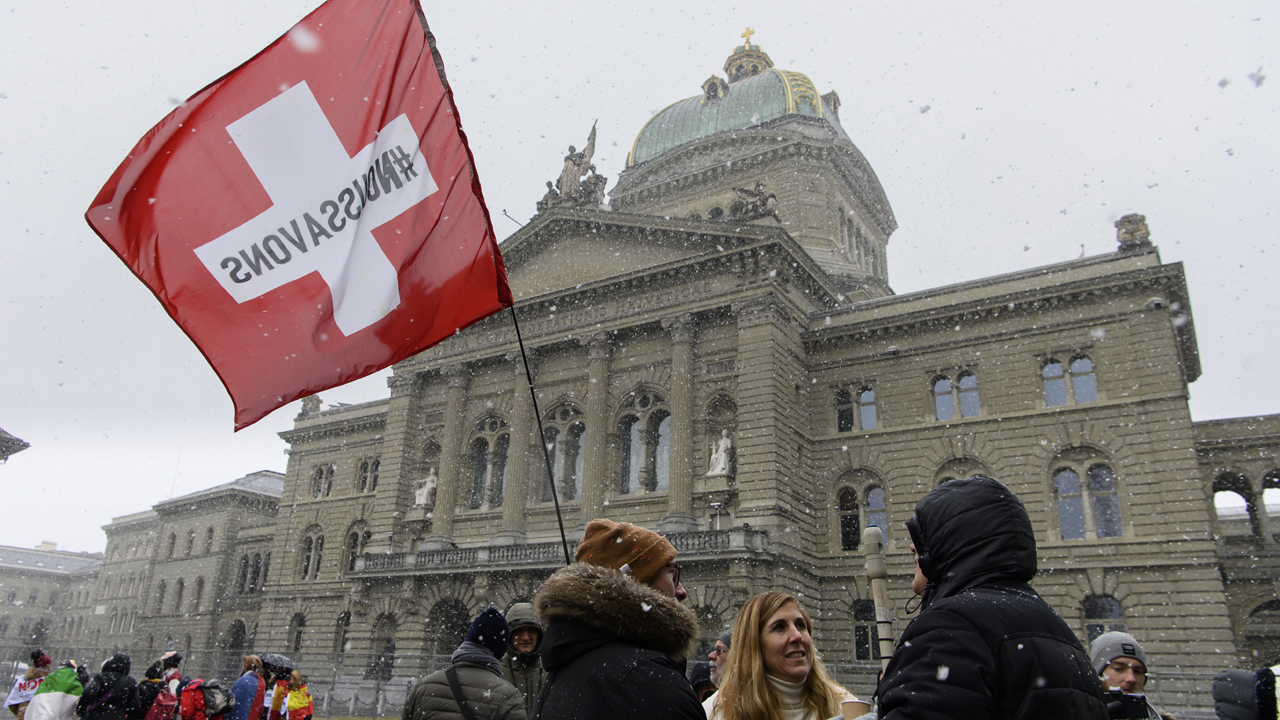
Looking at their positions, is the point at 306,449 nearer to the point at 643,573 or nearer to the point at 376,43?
the point at 376,43

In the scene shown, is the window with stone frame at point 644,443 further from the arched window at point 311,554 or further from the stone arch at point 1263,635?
the stone arch at point 1263,635

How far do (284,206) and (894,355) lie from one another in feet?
88.8

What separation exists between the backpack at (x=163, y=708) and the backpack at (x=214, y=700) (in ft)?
1.79

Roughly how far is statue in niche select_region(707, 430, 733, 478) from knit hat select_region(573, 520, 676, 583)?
25521 millimetres

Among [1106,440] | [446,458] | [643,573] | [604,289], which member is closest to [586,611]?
[643,573]

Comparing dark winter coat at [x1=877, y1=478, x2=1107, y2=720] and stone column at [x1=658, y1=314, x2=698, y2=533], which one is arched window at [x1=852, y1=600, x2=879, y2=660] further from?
dark winter coat at [x1=877, y1=478, x2=1107, y2=720]

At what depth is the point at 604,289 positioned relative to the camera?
33.5m

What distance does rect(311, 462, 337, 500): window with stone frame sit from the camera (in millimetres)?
45250

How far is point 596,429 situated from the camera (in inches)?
1261

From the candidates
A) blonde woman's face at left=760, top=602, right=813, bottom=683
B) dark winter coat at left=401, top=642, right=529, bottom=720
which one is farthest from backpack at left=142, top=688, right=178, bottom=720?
blonde woman's face at left=760, top=602, right=813, bottom=683

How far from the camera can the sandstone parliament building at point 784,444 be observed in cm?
2603

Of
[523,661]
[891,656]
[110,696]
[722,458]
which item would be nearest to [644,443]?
[722,458]

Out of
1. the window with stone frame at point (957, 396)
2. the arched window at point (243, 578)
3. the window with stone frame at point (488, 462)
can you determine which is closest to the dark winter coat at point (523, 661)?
the window with stone frame at point (957, 396)

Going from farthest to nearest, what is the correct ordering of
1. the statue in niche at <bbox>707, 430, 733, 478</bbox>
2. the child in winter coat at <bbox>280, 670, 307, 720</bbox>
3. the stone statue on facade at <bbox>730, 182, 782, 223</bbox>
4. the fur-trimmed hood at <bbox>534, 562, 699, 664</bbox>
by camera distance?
the stone statue on facade at <bbox>730, 182, 782, 223</bbox> < the statue in niche at <bbox>707, 430, 733, 478</bbox> < the child in winter coat at <bbox>280, 670, 307, 720</bbox> < the fur-trimmed hood at <bbox>534, 562, 699, 664</bbox>
